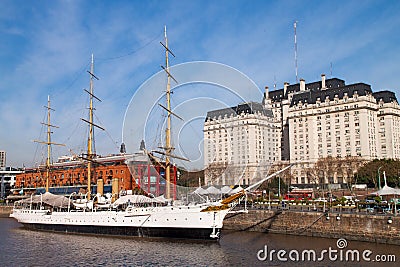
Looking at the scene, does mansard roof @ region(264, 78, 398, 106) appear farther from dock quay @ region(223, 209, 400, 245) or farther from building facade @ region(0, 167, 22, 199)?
building facade @ region(0, 167, 22, 199)

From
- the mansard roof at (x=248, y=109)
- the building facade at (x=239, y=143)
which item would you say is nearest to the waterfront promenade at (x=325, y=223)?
the building facade at (x=239, y=143)

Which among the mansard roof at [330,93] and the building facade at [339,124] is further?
the mansard roof at [330,93]

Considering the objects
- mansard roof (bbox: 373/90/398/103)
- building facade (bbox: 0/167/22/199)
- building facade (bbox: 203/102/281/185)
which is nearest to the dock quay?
building facade (bbox: 203/102/281/185)

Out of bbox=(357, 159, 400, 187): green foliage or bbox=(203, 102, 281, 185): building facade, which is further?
bbox=(357, 159, 400, 187): green foliage

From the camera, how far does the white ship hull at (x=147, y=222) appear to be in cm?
4453

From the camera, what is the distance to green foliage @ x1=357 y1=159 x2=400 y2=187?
93250 millimetres

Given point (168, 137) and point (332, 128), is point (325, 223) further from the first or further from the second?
point (332, 128)

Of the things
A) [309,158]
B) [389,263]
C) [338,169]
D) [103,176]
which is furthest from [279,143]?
[389,263]

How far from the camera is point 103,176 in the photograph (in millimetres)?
106062

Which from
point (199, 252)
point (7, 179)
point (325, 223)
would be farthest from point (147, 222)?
point (7, 179)

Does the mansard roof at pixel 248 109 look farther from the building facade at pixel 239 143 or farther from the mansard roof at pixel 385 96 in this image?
the mansard roof at pixel 385 96

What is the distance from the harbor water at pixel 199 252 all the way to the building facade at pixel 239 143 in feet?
64.3

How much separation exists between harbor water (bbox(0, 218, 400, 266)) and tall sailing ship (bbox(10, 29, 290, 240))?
153 cm

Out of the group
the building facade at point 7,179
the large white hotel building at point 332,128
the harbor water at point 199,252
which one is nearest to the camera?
the harbor water at point 199,252
